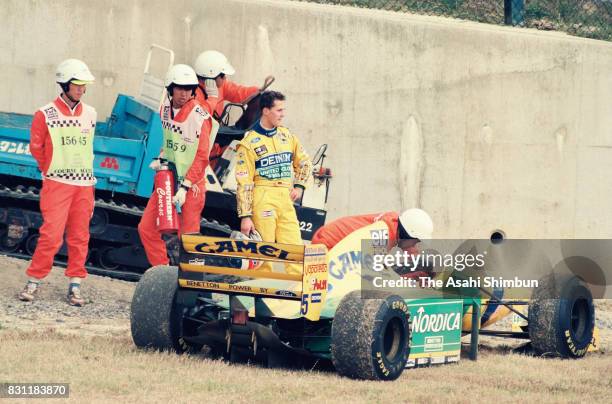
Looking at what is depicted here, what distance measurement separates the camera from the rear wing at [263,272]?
953cm

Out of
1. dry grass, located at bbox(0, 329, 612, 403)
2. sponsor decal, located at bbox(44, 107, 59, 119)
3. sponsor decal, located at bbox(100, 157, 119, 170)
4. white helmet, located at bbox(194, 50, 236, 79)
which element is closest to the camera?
dry grass, located at bbox(0, 329, 612, 403)

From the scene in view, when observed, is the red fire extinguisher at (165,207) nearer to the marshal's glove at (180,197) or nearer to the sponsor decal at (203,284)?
the marshal's glove at (180,197)

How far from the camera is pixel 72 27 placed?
16.1m

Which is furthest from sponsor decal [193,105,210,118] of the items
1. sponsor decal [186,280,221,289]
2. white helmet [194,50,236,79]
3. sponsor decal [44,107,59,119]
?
sponsor decal [186,280,221,289]

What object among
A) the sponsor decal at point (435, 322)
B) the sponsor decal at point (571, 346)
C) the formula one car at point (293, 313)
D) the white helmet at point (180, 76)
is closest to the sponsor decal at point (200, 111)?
the white helmet at point (180, 76)

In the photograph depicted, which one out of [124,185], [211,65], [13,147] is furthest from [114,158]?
[211,65]

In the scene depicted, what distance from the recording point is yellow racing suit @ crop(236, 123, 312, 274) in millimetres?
11609

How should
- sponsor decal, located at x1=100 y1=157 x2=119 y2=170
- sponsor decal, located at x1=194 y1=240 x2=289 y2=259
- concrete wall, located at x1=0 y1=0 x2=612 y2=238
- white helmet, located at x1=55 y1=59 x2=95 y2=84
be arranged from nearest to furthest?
sponsor decal, located at x1=194 y1=240 x2=289 y2=259 → white helmet, located at x1=55 y1=59 x2=95 y2=84 → sponsor decal, located at x1=100 y1=157 x2=119 y2=170 → concrete wall, located at x1=0 y1=0 x2=612 y2=238

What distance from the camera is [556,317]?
36.4ft

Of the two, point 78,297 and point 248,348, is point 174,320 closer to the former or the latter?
point 248,348

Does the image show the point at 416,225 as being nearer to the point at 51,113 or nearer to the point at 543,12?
the point at 51,113

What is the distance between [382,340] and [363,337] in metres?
0.20

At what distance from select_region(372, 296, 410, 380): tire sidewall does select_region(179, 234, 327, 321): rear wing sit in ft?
1.70

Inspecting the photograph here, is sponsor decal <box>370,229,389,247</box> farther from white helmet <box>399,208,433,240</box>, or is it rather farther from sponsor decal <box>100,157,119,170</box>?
sponsor decal <box>100,157,119,170</box>
